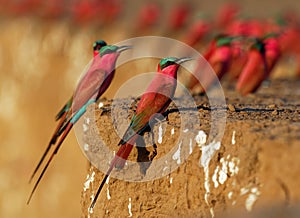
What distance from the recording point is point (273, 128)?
13.6 ft

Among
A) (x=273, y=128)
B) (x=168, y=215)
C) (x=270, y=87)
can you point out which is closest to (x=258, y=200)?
(x=273, y=128)

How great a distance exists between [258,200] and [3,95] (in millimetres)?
8490

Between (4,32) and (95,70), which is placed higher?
(4,32)

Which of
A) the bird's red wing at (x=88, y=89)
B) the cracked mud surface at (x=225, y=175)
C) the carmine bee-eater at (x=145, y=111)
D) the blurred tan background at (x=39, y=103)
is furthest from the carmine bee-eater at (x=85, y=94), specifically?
the blurred tan background at (x=39, y=103)

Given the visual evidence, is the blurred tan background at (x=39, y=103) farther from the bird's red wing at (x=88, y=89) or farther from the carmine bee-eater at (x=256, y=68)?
the bird's red wing at (x=88, y=89)

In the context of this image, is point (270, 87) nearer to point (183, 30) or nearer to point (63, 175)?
point (63, 175)

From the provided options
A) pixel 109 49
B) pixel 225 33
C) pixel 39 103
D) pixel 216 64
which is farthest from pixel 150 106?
pixel 39 103

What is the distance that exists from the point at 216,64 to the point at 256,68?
1.12 ft

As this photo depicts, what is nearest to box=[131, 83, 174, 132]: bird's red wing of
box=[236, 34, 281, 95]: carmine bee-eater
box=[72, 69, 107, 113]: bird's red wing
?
box=[72, 69, 107, 113]: bird's red wing

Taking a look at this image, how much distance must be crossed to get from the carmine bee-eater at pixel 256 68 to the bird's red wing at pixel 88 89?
202cm

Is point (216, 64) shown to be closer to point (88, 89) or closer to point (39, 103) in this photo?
point (88, 89)

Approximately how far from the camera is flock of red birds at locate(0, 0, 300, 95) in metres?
7.07

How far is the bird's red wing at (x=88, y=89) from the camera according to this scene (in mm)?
5051

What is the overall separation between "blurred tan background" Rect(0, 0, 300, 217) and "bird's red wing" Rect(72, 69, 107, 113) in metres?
4.43
